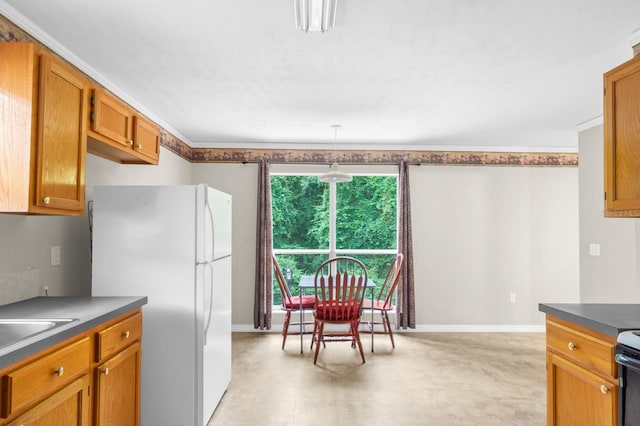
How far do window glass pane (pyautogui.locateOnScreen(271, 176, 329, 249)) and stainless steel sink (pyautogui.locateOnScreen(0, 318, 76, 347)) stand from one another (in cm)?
367

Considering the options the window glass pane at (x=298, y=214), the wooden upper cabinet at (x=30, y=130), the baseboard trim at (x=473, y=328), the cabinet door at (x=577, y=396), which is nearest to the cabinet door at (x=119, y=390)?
the wooden upper cabinet at (x=30, y=130)

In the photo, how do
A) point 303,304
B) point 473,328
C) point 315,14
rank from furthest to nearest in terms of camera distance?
point 473,328 → point 303,304 → point 315,14

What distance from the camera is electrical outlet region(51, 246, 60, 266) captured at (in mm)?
2533

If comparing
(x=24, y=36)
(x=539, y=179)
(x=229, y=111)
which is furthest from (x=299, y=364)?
(x=539, y=179)

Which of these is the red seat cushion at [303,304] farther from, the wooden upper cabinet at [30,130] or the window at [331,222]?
the wooden upper cabinet at [30,130]

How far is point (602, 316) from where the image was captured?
190 centimetres

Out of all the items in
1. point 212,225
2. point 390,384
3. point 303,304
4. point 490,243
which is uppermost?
point 212,225

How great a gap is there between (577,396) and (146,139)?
310cm

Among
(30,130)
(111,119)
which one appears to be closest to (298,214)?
(111,119)

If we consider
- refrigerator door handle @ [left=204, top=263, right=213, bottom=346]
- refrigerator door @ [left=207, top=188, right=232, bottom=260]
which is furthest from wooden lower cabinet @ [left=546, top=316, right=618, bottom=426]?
refrigerator door @ [left=207, top=188, right=232, bottom=260]

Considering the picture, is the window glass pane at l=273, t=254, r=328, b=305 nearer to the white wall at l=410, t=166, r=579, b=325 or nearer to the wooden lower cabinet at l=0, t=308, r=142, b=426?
the white wall at l=410, t=166, r=579, b=325

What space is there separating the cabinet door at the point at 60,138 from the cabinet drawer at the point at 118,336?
2.19ft

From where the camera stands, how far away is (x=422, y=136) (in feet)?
16.1

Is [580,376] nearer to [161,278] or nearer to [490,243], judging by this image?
[161,278]
